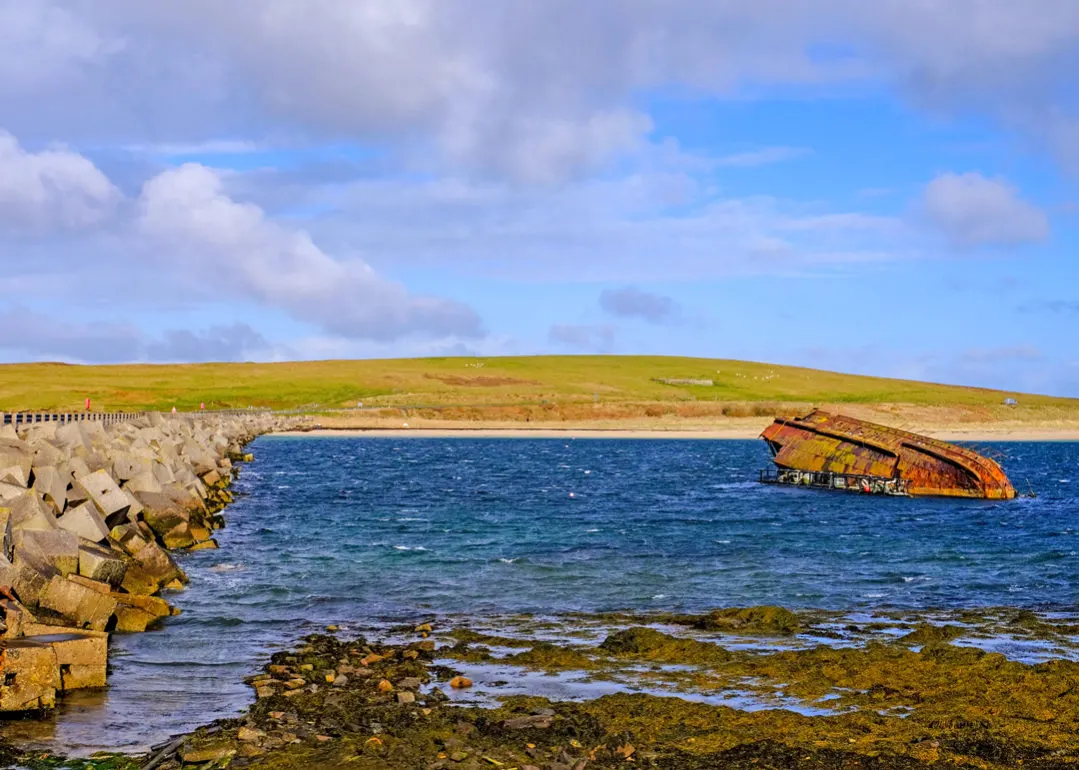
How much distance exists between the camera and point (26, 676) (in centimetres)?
1306

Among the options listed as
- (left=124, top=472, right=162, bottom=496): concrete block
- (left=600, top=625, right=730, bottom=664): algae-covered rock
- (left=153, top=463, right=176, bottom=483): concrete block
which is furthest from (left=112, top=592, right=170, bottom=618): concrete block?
(left=153, top=463, right=176, bottom=483): concrete block

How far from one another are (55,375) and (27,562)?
186548 millimetres

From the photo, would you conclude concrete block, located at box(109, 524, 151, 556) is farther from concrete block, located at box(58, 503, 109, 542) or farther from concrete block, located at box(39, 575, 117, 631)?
concrete block, located at box(39, 575, 117, 631)

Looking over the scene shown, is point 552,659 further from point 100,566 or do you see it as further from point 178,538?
point 178,538

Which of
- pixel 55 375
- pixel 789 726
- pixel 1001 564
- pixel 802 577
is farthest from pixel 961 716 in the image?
pixel 55 375

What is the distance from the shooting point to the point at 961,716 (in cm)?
1312

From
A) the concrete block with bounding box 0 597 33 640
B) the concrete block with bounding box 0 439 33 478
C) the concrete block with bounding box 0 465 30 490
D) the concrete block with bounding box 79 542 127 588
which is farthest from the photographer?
the concrete block with bounding box 0 439 33 478

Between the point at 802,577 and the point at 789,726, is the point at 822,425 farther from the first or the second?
the point at 789,726

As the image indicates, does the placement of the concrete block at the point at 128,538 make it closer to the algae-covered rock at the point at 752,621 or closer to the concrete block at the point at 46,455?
the concrete block at the point at 46,455

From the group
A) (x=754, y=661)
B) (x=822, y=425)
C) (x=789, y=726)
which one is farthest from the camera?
(x=822, y=425)

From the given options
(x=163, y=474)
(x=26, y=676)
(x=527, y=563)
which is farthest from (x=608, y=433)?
(x=26, y=676)

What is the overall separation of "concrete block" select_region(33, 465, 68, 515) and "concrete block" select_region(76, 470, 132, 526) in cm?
85

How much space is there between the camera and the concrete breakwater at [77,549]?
13.9 meters

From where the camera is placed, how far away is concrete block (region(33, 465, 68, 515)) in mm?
22359
